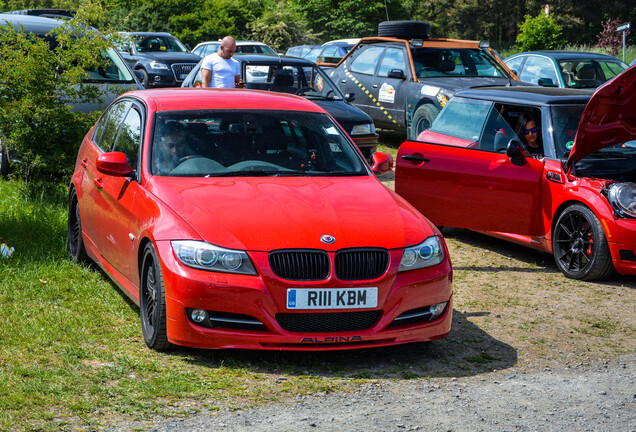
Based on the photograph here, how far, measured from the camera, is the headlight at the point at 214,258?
4977 millimetres

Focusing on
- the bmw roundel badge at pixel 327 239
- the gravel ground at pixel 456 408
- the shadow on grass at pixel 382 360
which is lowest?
the shadow on grass at pixel 382 360

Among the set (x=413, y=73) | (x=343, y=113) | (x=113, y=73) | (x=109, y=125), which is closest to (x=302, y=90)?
(x=343, y=113)

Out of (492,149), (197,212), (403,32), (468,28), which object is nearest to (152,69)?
(403,32)

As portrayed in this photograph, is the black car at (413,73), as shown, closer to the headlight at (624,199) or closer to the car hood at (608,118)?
the car hood at (608,118)

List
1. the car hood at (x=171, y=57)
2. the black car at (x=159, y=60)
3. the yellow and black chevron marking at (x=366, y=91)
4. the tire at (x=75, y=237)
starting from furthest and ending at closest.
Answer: the car hood at (x=171, y=57), the black car at (x=159, y=60), the yellow and black chevron marking at (x=366, y=91), the tire at (x=75, y=237)

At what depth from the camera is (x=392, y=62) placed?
15.4 meters

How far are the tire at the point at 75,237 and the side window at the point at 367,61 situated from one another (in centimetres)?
908

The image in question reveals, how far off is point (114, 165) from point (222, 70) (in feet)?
19.8

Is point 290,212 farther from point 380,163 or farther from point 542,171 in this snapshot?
point 542,171

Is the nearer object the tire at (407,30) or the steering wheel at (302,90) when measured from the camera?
the steering wheel at (302,90)

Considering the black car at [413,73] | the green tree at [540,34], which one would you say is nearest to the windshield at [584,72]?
the black car at [413,73]

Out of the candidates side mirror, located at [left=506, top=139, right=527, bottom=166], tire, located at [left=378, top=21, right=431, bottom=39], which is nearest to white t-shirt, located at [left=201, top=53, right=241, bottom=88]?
side mirror, located at [left=506, top=139, right=527, bottom=166]

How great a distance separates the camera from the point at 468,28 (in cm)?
6331

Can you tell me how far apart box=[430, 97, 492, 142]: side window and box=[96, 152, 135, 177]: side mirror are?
380cm
